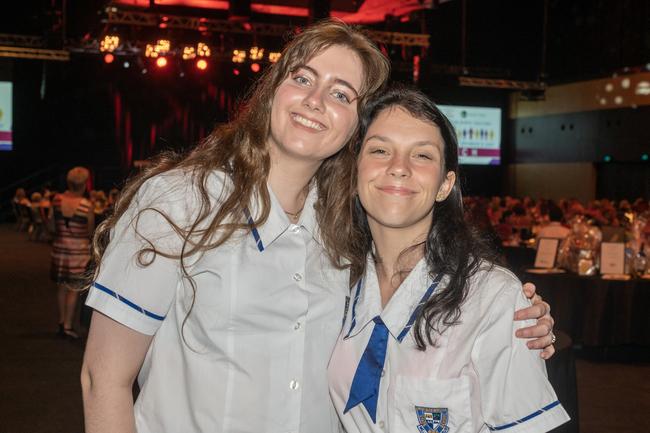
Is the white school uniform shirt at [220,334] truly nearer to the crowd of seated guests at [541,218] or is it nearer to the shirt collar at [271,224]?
the shirt collar at [271,224]

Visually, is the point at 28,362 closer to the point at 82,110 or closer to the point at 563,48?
the point at 82,110

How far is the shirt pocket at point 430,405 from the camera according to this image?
5.35 ft

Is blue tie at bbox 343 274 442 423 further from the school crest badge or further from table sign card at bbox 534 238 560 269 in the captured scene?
table sign card at bbox 534 238 560 269

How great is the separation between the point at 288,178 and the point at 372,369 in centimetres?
54

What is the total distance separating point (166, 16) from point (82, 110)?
8.75 metres

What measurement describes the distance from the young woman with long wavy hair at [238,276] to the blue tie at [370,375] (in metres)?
0.10

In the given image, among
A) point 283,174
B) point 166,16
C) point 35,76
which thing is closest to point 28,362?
point 283,174

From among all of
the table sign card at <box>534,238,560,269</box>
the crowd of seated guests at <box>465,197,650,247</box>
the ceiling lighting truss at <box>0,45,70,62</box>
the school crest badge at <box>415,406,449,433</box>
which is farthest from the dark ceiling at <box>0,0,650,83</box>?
the school crest badge at <box>415,406,449,433</box>

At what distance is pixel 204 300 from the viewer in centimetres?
161

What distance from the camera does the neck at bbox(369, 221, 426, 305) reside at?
1.92 metres

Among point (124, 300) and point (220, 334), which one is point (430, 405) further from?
point (124, 300)

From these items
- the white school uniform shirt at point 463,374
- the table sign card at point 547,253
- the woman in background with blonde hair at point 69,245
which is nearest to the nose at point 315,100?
the white school uniform shirt at point 463,374

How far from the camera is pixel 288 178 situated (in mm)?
1861

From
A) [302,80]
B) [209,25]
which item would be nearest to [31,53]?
[209,25]
